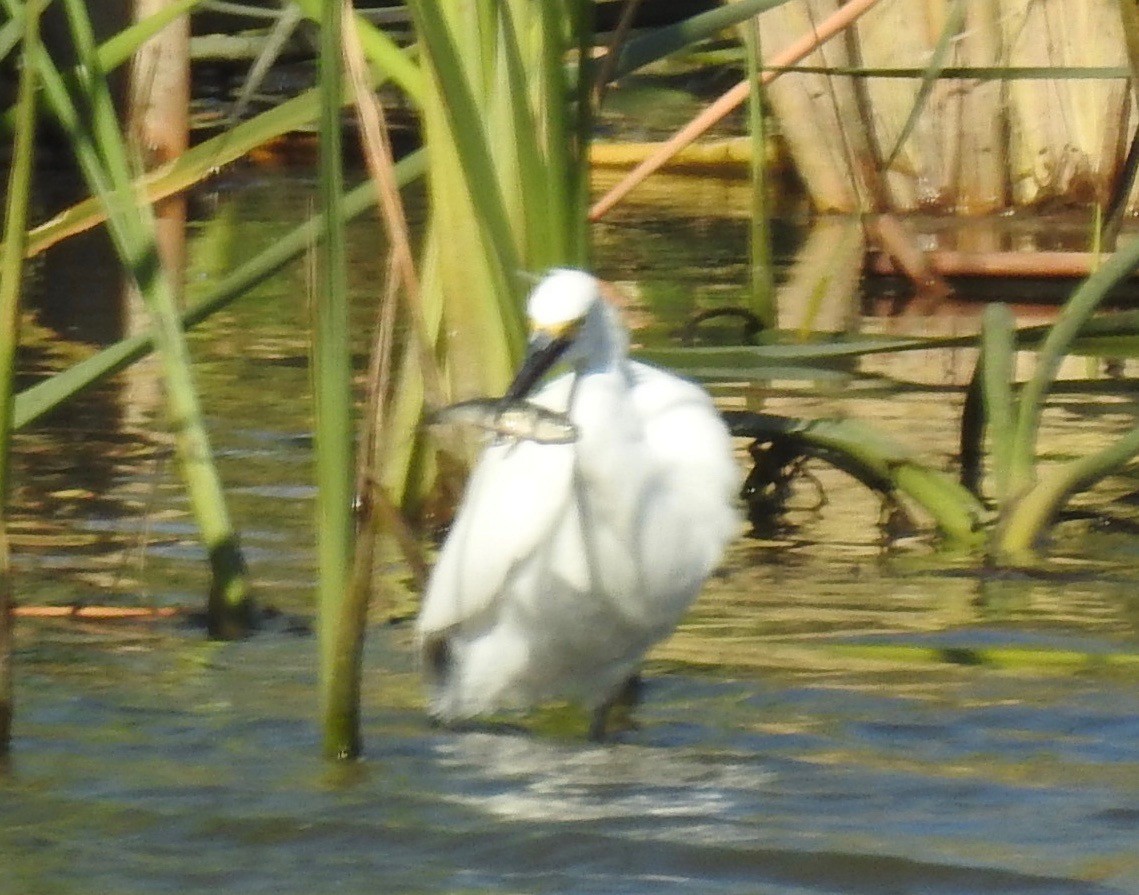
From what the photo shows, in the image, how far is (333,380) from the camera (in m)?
2.38

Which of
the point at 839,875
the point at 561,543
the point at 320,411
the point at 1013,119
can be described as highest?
the point at 1013,119

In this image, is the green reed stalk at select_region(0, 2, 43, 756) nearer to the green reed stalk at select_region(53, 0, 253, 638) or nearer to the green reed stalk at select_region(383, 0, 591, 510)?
the green reed stalk at select_region(53, 0, 253, 638)

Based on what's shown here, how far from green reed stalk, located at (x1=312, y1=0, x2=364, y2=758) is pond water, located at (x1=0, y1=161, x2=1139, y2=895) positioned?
36 centimetres

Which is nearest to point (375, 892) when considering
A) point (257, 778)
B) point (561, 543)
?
point (257, 778)

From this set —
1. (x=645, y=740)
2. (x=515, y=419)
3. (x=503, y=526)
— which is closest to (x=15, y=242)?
(x=515, y=419)

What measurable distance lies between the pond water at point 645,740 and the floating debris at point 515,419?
455mm

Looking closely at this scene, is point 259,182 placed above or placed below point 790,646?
above

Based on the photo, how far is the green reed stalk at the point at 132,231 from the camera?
111 inches

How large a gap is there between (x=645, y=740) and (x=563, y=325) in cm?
60

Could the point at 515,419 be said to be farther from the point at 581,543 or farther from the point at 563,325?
the point at 581,543

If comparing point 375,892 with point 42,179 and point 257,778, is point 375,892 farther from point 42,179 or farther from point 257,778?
point 42,179

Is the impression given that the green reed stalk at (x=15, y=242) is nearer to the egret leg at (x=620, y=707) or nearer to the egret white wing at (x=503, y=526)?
the egret white wing at (x=503, y=526)

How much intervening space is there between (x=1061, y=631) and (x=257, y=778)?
1340 millimetres

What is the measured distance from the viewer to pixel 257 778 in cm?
292
